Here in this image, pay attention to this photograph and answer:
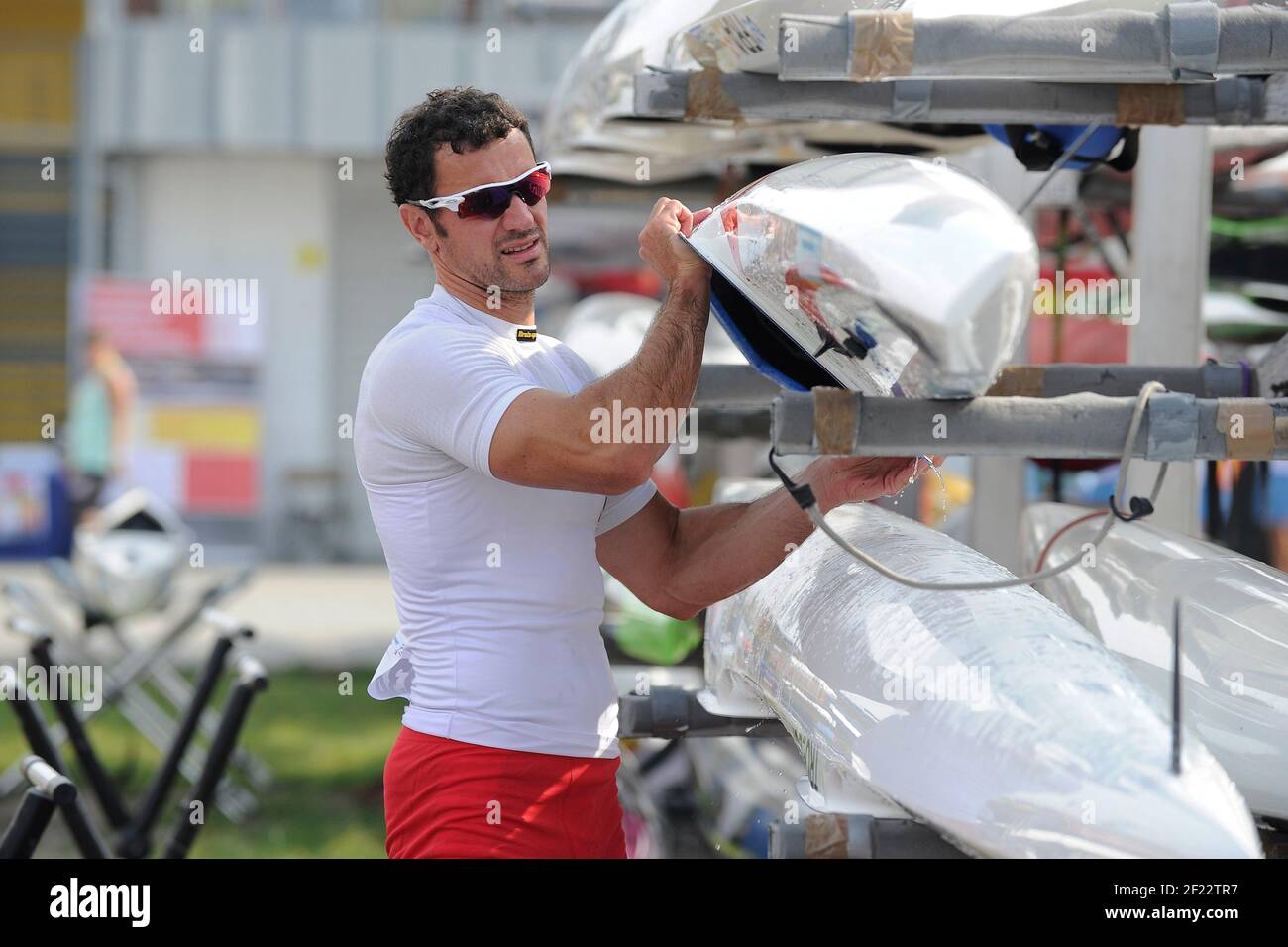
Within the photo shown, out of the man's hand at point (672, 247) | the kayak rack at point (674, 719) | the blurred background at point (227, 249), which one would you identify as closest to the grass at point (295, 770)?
the blurred background at point (227, 249)

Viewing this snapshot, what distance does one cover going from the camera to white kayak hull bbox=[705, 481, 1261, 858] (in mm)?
1672

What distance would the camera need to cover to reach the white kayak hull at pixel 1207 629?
6.73 feet

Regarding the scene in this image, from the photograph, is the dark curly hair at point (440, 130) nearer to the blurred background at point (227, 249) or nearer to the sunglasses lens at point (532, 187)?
the sunglasses lens at point (532, 187)

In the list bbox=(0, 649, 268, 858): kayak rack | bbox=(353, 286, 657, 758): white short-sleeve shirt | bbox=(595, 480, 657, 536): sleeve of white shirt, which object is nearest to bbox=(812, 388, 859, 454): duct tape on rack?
bbox=(353, 286, 657, 758): white short-sleeve shirt

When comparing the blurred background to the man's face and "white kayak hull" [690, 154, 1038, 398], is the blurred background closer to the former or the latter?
the man's face

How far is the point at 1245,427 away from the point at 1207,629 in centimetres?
51

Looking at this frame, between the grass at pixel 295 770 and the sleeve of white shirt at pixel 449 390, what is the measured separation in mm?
3432

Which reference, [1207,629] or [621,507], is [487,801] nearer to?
[621,507]

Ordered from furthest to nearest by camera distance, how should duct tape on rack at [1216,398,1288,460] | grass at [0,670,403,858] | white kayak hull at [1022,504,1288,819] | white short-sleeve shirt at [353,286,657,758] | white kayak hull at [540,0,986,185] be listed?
grass at [0,670,403,858] < white kayak hull at [540,0,986,185] < white short-sleeve shirt at [353,286,657,758] < white kayak hull at [1022,504,1288,819] < duct tape on rack at [1216,398,1288,460]

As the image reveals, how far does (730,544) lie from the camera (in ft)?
7.94

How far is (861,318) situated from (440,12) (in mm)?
13135

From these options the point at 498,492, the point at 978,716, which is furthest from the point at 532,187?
the point at 978,716

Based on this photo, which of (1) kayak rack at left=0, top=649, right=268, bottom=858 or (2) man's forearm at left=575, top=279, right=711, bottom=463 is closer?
(2) man's forearm at left=575, top=279, right=711, bottom=463
